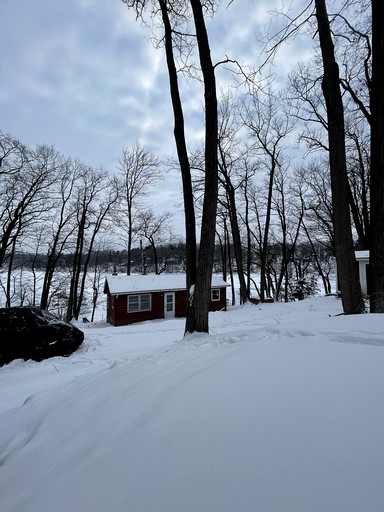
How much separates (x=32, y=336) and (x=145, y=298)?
12474mm

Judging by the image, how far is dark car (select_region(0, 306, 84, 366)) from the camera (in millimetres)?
6551

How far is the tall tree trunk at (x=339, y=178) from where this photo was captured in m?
5.35

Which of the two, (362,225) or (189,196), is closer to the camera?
(189,196)

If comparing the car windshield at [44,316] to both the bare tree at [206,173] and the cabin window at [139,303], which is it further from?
the cabin window at [139,303]

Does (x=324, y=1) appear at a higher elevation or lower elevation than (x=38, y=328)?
higher

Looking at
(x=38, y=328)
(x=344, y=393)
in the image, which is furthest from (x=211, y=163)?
(x=38, y=328)

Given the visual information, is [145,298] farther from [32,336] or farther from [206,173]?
[206,173]

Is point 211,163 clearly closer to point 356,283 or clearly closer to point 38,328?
point 356,283

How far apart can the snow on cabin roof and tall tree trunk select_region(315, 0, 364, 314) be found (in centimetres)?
1521

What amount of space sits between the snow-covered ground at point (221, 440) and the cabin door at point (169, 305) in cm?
1709

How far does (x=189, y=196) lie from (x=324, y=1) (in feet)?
17.2

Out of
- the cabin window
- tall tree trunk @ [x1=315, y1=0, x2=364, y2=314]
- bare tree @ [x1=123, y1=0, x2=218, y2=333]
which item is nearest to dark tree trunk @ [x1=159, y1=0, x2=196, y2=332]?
bare tree @ [x1=123, y1=0, x2=218, y2=333]

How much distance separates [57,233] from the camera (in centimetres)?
1912

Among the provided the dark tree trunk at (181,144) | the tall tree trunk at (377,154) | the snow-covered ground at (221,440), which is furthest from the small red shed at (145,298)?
the snow-covered ground at (221,440)
